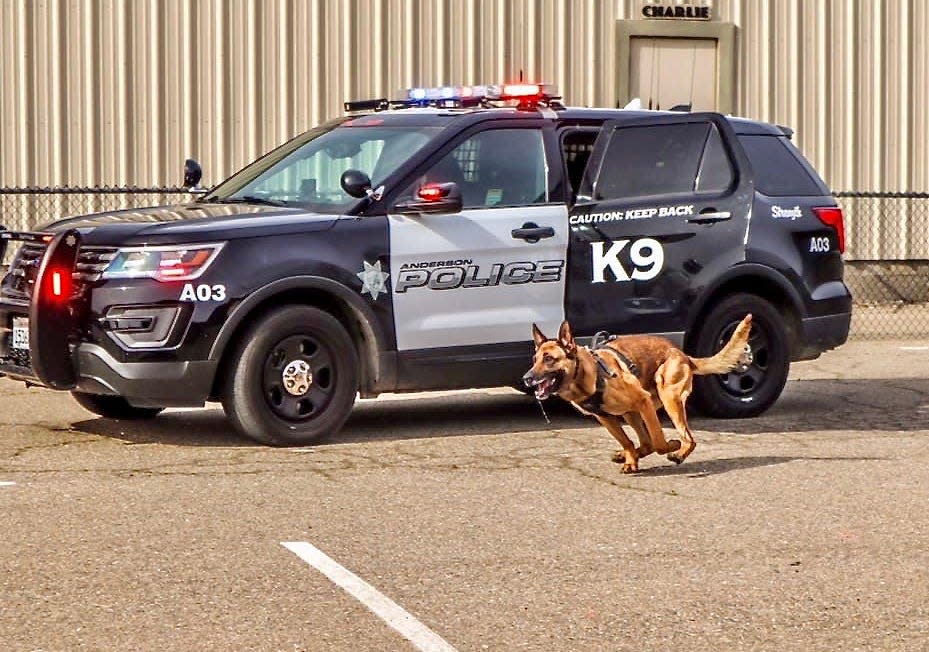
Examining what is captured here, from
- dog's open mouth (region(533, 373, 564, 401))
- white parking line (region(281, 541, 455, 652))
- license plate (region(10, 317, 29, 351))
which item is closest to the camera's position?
white parking line (region(281, 541, 455, 652))

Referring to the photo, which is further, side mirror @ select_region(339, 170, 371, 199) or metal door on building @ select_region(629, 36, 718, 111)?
metal door on building @ select_region(629, 36, 718, 111)

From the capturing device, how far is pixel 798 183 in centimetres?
1084

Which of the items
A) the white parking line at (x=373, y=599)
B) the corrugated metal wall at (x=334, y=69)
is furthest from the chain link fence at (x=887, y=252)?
the white parking line at (x=373, y=599)

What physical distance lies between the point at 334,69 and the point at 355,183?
7.82 meters

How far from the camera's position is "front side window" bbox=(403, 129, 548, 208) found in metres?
9.73

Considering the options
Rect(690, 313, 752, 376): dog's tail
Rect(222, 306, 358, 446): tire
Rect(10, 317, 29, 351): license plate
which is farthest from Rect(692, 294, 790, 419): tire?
Rect(10, 317, 29, 351): license plate

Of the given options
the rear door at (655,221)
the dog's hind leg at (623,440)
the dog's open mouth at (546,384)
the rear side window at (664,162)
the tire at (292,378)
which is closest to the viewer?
the dog's open mouth at (546,384)

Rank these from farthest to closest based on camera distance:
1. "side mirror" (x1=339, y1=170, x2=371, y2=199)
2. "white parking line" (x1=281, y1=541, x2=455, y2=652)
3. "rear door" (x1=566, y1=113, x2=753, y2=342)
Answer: "rear door" (x1=566, y1=113, x2=753, y2=342)
"side mirror" (x1=339, y1=170, x2=371, y2=199)
"white parking line" (x1=281, y1=541, x2=455, y2=652)

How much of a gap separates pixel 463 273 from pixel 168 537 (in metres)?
3.12

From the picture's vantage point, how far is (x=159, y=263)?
8.74 m

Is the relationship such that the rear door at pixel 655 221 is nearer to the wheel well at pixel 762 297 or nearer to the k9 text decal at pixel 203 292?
the wheel well at pixel 762 297

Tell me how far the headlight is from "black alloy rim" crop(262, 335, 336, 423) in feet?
2.00

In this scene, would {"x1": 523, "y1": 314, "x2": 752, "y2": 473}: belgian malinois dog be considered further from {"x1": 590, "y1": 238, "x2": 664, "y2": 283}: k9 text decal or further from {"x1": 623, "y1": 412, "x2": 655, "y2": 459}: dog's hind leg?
{"x1": 590, "y1": 238, "x2": 664, "y2": 283}: k9 text decal

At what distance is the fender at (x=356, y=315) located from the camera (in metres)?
8.85
